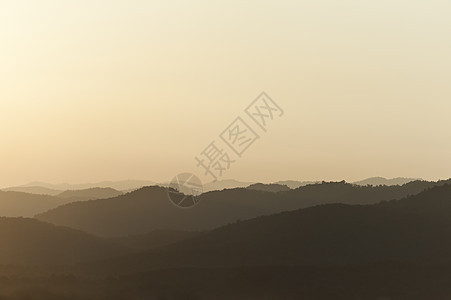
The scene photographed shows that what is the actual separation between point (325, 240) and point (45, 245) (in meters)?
86.5

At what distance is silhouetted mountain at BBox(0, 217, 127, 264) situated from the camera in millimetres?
155625

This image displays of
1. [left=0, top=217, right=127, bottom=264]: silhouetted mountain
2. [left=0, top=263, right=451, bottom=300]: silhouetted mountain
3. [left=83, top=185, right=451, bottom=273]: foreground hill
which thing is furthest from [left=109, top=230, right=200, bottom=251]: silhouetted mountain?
[left=0, top=263, right=451, bottom=300]: silhouetted mountain

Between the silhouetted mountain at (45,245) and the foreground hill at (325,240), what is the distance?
33.5m

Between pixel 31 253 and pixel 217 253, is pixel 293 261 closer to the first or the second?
pixel 217 253

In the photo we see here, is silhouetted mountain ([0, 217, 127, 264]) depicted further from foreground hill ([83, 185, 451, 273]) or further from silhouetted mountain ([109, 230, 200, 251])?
foreground hill ([83, 185, 451, 273])

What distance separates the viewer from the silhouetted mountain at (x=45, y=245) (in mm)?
155625

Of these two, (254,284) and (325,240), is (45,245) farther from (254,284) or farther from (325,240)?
(254,284)

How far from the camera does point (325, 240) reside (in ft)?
414

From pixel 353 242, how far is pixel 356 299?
4024 cm

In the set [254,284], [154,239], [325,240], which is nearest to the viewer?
[254,284]

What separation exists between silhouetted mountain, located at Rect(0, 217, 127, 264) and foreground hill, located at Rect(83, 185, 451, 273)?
33.5 meters

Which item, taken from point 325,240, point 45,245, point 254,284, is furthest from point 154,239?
point 254,284

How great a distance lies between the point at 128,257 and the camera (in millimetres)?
131375

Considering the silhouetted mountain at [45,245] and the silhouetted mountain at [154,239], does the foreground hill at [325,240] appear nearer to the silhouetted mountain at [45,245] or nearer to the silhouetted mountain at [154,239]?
the silhouetted mountain at [154,239]
